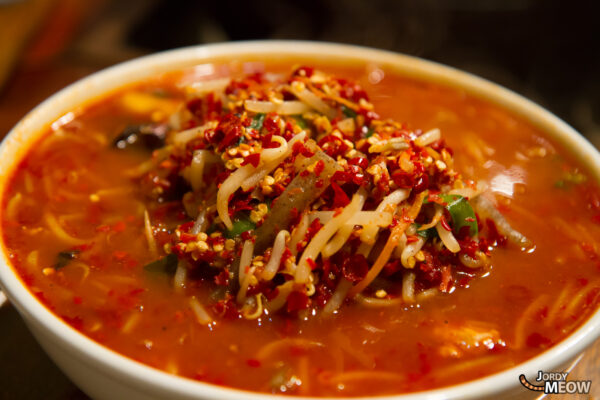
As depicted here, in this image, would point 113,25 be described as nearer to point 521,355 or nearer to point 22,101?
point 22,101

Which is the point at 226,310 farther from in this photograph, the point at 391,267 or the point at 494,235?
the point at 494,235

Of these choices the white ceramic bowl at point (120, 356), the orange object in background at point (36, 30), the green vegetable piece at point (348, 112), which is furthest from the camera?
the orange object in background at point (36, 30)

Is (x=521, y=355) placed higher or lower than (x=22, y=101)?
higher

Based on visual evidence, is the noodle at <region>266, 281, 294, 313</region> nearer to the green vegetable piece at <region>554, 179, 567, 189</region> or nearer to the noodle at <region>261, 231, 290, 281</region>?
the noodle at <region>261, 231, 290, 281</region>

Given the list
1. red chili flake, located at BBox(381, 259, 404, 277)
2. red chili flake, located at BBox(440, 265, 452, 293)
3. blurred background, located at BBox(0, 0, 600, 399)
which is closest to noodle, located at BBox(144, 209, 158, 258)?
red chili flake, located at BBox(381, 259, 404, 277)

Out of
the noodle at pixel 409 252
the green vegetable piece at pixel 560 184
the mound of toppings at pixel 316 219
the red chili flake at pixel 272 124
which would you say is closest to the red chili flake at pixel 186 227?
the mound of toppings at pixel 316 219

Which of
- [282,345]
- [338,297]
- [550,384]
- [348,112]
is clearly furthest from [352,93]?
[550,384]

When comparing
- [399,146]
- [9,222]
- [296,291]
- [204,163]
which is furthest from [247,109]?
[9,222]

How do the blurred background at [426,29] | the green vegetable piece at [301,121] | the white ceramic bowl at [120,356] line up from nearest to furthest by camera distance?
the white ceramic bowl at [120,356]
the green vegetable piece at [301,121]
the blurred background at [426,29]

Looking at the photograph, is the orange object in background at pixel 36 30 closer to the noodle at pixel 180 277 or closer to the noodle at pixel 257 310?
the noodle at pixel 180 277
